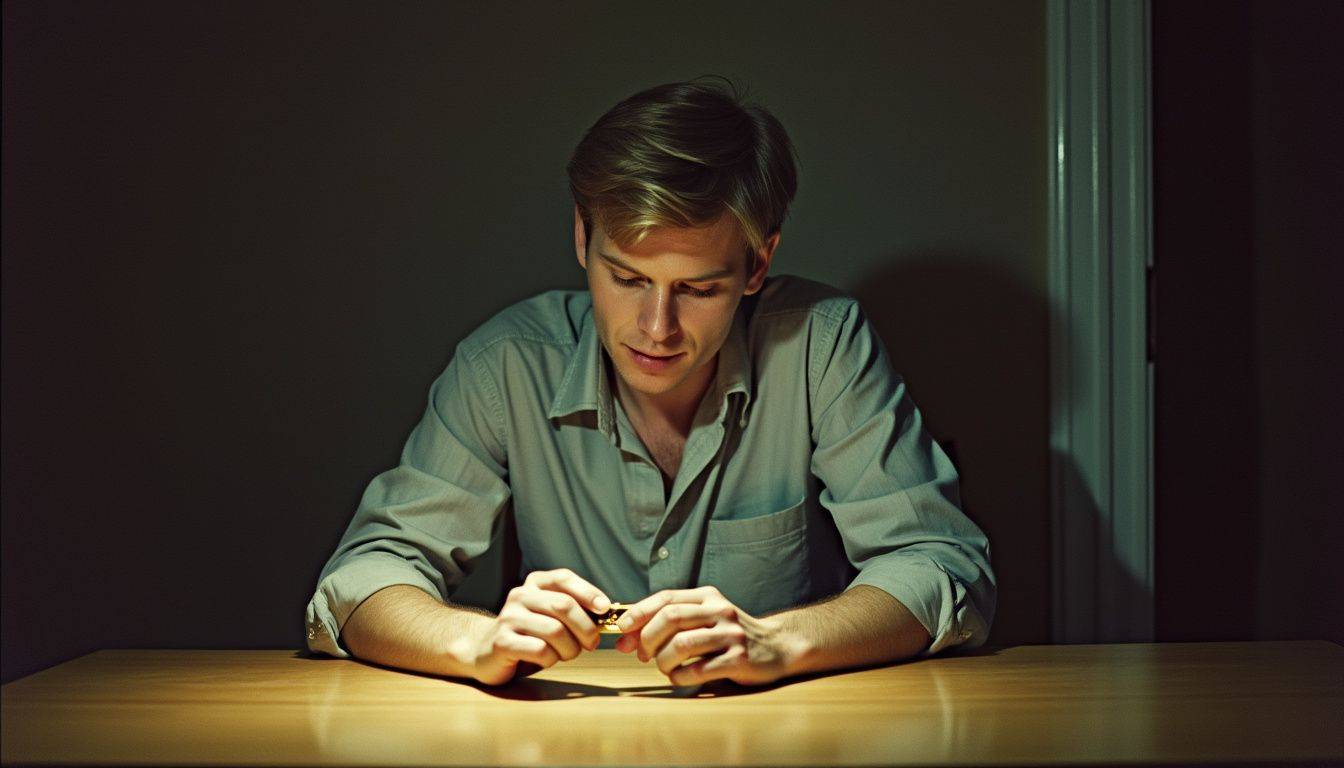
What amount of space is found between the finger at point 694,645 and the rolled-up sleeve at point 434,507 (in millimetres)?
435

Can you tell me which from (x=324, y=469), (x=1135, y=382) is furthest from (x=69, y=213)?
(x=1135, y=382)

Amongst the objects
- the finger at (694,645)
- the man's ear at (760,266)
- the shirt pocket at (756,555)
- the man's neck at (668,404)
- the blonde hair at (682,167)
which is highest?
the blonde hair at (682,167)

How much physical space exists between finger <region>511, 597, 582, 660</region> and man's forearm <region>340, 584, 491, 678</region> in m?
0.08

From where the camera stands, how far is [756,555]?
1.85 metres

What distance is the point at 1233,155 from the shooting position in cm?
233

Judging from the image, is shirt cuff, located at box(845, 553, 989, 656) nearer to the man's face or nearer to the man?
the man

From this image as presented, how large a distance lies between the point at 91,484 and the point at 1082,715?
193cm

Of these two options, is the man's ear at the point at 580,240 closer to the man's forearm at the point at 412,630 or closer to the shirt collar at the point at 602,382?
the shirt collar at the point at 602,382

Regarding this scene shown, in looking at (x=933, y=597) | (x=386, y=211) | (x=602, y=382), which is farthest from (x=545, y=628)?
(x=386, y=211)

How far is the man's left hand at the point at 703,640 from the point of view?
4.17ft

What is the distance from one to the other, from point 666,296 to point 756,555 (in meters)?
0.45

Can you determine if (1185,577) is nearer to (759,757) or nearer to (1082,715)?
(1082,715)

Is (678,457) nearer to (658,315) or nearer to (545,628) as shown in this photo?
(658,315)

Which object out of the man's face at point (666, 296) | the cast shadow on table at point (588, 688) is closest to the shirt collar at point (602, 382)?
the man's face at point (666, 296)
